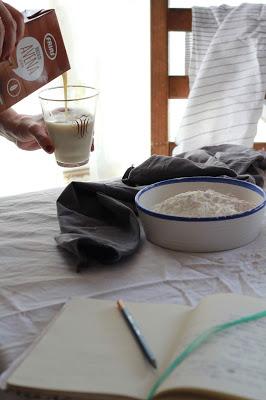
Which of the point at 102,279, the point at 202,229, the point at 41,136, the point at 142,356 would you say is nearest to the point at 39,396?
the point at 142,356

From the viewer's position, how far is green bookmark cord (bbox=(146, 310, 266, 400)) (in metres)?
0.48

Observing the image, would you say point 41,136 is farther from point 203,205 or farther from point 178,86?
point 178,86

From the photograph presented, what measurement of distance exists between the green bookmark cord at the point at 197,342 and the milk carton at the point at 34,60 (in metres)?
0.70

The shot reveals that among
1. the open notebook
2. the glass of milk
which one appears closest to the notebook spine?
the open notebook

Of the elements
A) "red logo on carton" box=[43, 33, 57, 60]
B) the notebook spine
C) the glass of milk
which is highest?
"red logo on carton" box=[43, 33, 57, 60]

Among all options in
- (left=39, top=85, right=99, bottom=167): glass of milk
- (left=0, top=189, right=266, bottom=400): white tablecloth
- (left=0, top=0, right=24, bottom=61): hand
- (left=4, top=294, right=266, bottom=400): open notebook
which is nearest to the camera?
(left=4, top=294, right=266, bottom=400): open notebook

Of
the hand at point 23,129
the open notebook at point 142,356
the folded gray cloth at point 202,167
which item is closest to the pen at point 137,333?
the open notebook at point 142,356

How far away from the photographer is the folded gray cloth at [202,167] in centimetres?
96

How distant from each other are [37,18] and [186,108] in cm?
61

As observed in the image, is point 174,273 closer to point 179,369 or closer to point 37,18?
point 179,369

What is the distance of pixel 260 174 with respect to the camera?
3.44ft

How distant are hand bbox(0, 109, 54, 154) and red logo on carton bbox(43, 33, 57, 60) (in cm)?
14

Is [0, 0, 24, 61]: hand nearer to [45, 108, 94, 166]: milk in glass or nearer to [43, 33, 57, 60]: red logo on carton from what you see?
[43, 33, 57, 60]: red logo on carton

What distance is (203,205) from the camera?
2.61ft
